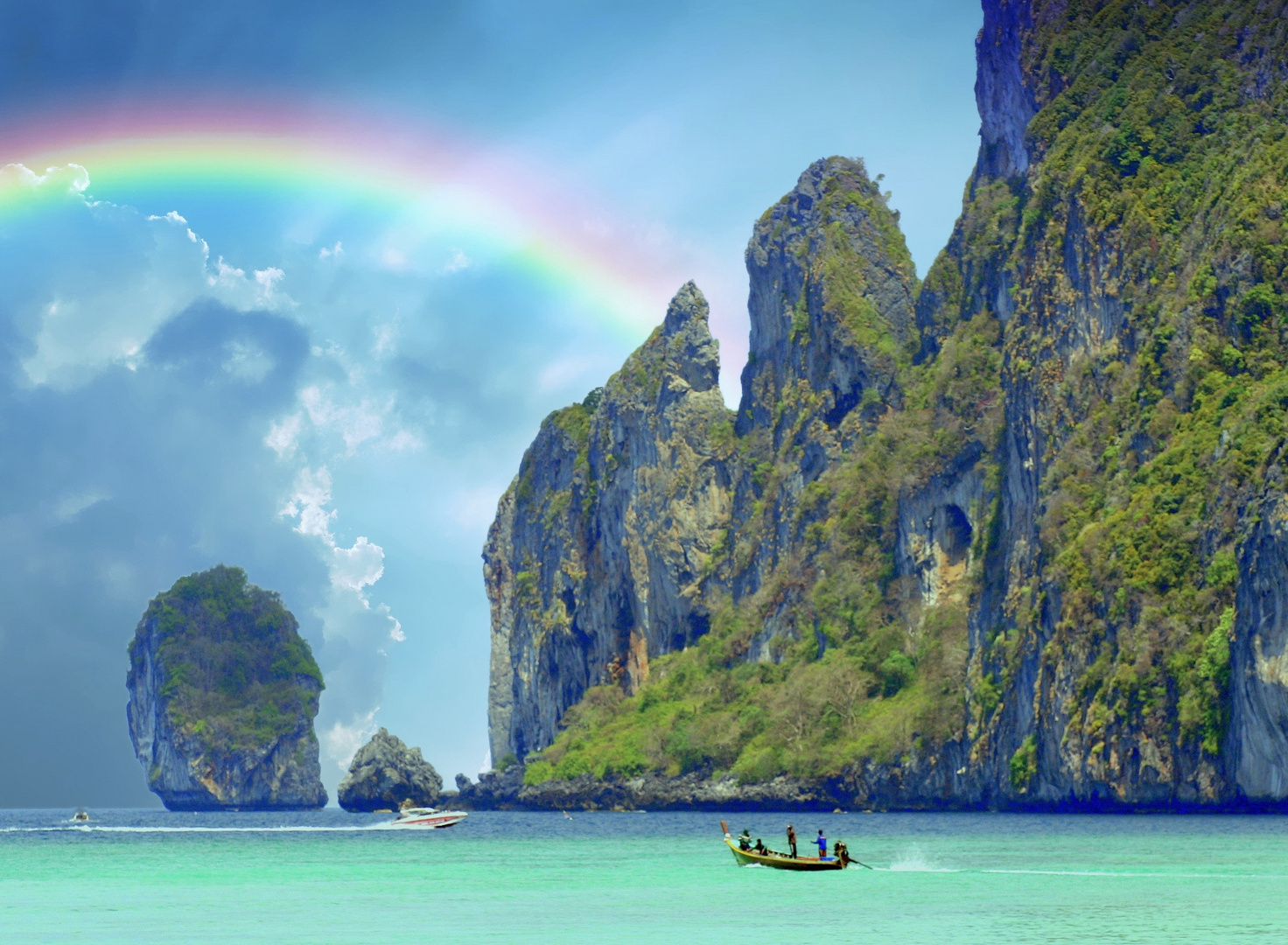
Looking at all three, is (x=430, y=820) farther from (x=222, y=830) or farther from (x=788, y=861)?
(x=788, y=861)

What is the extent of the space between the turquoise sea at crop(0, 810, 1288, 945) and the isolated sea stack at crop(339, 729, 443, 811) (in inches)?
2589

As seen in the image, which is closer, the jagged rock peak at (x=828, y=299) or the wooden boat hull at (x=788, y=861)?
the wooden boat hull at (x=788, y=861)

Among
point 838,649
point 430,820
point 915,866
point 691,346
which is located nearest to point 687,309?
point 691,346

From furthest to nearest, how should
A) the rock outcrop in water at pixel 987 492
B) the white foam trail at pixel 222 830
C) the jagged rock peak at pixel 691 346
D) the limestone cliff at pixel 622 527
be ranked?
the jagged rock peak at pixel 691 346
the limestone cliff at pixel 622 527
the white foam trail at pixel 222 830
the rock outcrop in water at pixel 987 492

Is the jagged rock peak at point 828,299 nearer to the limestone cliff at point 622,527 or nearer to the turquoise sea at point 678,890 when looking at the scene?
the limestone cliff at point 622,527

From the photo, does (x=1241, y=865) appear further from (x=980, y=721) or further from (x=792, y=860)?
(x=980, y=721)

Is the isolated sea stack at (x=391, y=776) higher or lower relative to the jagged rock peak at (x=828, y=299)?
lower

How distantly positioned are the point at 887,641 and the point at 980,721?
874 inches

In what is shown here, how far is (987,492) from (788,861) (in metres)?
67.4

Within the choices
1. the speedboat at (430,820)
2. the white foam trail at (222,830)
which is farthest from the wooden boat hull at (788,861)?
the white foam trail at (222,830)

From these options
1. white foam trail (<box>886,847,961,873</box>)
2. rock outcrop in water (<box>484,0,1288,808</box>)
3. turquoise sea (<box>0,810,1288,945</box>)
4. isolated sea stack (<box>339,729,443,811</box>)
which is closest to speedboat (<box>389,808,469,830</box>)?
turquoise sea (<box>0,810,1288,945</box>)

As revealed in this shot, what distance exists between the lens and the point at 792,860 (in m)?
45.4

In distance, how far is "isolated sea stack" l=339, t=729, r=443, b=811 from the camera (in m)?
139

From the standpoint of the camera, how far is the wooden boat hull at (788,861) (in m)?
44.5
